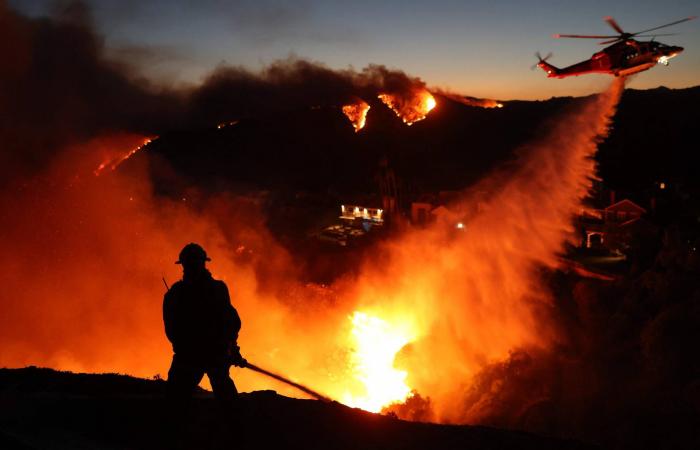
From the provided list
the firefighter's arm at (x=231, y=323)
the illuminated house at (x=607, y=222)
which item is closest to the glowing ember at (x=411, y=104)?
the firefighter's arm at (x=231, y=323)

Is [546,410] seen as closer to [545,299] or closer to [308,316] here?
[545,299]

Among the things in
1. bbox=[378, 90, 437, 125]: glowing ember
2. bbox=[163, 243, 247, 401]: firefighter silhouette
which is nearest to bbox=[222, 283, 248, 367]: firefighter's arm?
bbox=[163, 243, 247, 401]: firefighter silhouette

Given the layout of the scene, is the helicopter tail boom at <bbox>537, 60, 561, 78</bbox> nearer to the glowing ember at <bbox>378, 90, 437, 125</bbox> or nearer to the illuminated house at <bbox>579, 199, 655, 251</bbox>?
the glowing ember at <bbox>378, 90, 437, 125</bbox>

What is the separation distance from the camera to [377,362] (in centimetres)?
2484

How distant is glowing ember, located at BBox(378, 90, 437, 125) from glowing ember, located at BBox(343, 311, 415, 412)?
11.5 meters

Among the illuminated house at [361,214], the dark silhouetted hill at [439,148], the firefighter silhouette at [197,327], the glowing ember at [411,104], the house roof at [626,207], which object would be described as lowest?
the firefighter silhouette at [197,327]

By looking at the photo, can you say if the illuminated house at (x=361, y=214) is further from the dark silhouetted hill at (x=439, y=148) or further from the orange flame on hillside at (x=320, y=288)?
the orange flame on hillside at (x=320, y=288)

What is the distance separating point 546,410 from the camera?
1538cm

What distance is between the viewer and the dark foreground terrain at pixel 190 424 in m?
5.03

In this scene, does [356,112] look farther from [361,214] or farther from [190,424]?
[361,214]

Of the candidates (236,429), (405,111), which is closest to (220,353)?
(236,429)

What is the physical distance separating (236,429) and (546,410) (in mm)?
12938

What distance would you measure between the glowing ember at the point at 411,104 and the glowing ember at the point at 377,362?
11476mm

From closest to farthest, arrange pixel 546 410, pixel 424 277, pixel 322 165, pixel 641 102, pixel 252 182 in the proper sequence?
1. pixel 546 410
2. pixel 424 277
3. pixel 252 182
4. pixel 322 165
5. pixel 641 102
